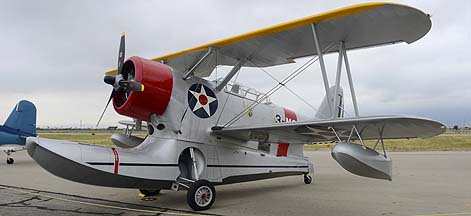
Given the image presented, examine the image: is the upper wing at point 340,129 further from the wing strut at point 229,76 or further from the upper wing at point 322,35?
the upper wing at point 322,35

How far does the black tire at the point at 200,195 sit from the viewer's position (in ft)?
23.1

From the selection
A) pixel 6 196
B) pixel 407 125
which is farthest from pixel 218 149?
pixel 6 196

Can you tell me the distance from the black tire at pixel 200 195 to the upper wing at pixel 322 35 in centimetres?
305

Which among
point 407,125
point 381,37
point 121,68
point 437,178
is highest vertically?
point 381,37

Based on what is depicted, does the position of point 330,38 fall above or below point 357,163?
above

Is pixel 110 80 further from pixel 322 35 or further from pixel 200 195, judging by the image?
pixel 322 35

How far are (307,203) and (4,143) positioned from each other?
16.2 m

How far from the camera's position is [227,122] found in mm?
9008

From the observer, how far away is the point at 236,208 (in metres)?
7.54

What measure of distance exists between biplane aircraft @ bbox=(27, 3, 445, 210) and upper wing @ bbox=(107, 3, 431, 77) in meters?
0.02

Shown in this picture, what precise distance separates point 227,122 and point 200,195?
2.30 m

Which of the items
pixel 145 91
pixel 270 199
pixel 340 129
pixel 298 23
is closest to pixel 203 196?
A: pixel 270 199

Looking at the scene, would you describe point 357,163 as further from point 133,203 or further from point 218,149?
point 133,203

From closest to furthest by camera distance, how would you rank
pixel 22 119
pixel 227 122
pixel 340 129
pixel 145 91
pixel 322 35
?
1. pixel 145 91
2. pixel 340 129
3. pixel 322 35
4. pixel 227 122
5. pixel 22 119
